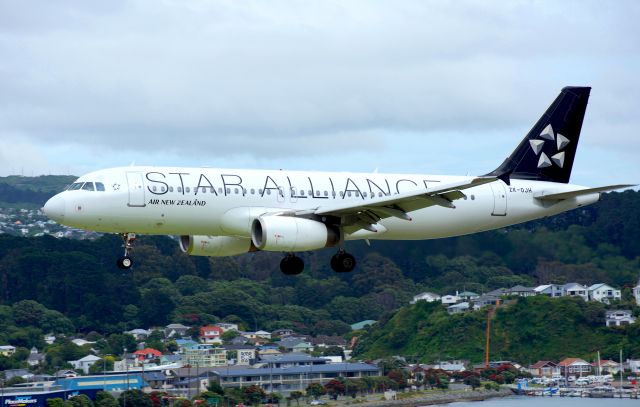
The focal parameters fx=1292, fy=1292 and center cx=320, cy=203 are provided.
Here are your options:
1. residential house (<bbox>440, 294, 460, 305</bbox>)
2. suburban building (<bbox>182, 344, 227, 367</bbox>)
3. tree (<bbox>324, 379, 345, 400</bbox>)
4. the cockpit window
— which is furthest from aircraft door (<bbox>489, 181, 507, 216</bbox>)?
residential house (<bbox>440, 294, 460, 305</bbox>)

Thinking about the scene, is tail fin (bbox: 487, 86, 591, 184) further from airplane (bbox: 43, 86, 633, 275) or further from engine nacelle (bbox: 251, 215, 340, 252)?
engine nacelle (bbox: 251, 215, 340, 252)

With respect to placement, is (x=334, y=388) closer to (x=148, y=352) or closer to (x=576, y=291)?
(x=576, y=291)

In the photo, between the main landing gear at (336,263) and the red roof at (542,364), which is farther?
the red roof at (542,364)

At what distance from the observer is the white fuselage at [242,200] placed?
48531 mm

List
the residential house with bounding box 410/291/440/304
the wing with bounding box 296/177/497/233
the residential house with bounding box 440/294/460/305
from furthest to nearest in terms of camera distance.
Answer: the residential house with bounding box 410/291/440/304, the residential house with bounding box 440/294/460/305, the wing with bounding box 296/177/497/233

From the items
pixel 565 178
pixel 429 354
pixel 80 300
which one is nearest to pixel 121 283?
pixel 80 300

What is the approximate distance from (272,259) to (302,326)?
7611mm

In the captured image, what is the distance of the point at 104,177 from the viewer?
4903 cm

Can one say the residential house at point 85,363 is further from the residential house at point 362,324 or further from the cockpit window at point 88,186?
the cockpit window at point 88,186

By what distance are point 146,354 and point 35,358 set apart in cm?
976

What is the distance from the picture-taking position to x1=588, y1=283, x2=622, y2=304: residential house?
342 feet

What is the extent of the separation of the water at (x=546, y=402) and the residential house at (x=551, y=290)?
29.2ft

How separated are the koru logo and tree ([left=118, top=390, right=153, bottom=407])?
39.1m

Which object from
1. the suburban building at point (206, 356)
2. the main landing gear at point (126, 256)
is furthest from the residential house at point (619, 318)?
the main landing gear at point (126, 256)
